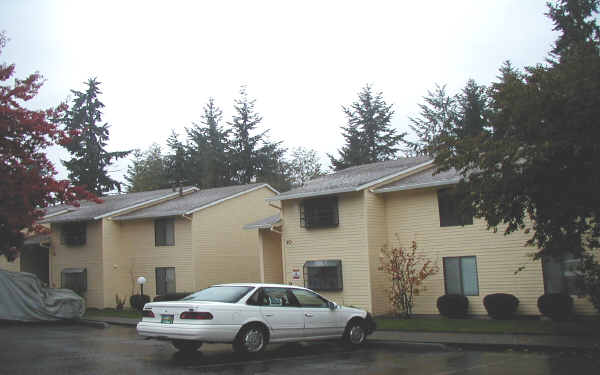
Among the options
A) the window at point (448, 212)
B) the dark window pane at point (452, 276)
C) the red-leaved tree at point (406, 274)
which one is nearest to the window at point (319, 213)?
the red-leaved tree at point (406, 274)

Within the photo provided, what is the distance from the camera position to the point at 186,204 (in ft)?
96.2

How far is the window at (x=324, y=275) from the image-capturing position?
22.2 meters

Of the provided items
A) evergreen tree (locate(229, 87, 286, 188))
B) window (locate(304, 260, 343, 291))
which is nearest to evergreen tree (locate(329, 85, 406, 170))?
evergreen tree (locate(229, 87, 286, 188))

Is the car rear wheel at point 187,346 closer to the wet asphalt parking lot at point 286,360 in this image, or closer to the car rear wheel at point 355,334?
the wet asphalt parking lot at point 286,360

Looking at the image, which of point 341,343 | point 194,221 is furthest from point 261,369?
point 194,221

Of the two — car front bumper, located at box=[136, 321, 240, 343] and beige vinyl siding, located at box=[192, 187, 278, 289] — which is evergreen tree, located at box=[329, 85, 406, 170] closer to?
beige vinyl siding, located at box=[192, 187, 278, 289]

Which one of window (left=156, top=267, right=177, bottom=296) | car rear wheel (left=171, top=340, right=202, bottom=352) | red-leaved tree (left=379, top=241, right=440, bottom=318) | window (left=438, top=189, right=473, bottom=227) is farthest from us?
window (left=156, top=267, right=177, bottom=296)

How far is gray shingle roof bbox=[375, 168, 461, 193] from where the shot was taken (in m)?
20.1

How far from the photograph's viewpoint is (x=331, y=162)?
50.2 m

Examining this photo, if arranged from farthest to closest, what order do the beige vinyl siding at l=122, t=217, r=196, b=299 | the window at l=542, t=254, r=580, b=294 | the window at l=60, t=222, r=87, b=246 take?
1. the window at l=60, t=222, r=87, b=246
2. the beige vinyl siding at l=122, t=217, r=196, b=299
3. the window at l=542, t=254, r=580, b=294

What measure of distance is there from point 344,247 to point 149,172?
40.9m

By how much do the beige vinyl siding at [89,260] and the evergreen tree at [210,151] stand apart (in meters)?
21.5

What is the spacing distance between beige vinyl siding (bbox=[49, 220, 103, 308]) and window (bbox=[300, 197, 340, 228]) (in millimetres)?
11573

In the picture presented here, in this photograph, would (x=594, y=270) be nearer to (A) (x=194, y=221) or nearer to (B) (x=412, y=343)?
(B) (x=412, y=343)
